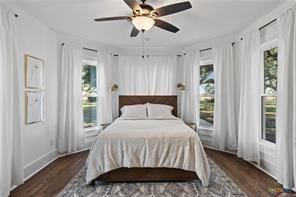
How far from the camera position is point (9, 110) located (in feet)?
8.91

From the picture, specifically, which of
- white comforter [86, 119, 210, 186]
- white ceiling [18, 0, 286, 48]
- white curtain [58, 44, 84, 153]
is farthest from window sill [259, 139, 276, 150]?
white curtain [58, 44, 84, 153]

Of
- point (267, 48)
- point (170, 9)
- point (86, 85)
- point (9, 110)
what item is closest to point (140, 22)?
point (170, 9)

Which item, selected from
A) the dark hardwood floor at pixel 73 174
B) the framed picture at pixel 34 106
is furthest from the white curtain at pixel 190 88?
the framed picture at pixel 34 106

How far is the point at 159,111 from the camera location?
5.08m

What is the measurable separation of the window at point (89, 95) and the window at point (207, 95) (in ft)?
9.01

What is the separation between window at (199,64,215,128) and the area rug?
2.23 m

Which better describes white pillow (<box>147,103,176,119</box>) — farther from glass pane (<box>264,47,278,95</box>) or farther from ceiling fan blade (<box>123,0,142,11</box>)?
ceiling fan blade (<box>123,0,142,11</box>)

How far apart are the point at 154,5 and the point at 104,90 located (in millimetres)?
2825

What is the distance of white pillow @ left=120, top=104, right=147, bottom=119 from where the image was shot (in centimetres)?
493

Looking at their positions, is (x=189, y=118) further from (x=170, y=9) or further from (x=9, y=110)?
(x=9, y=110)

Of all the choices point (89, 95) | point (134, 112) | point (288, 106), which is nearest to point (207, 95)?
point (134, 112)

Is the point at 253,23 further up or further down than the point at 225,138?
further up

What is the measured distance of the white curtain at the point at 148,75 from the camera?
5672 millimetres

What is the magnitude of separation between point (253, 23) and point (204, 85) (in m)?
1.87
